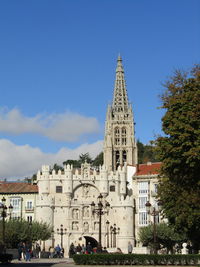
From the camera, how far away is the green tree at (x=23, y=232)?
72506 mm

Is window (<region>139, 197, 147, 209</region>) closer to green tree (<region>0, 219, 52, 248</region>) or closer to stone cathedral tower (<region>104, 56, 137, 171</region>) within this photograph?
green tree (<region>0, 219, 52, 248</region>)

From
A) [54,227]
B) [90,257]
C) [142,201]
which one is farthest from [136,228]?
[90,257]

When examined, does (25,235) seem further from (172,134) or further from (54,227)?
(172,134)

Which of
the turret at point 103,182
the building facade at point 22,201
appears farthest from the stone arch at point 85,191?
the building facade at point 22,201

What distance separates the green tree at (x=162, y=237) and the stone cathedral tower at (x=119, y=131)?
4139cm

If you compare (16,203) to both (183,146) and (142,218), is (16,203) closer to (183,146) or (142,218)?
(142,218)

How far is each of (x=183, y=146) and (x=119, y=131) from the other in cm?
9046

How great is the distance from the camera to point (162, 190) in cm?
4862

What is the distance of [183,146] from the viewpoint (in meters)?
39.8

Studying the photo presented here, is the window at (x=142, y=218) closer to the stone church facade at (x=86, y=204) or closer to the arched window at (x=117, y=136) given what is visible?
the stone church facade at (x=86, y=204)

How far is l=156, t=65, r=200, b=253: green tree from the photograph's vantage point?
128 feet

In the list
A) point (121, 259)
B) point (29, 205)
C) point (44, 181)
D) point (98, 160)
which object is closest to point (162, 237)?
point (44, 181)

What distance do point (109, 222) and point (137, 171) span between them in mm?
11770

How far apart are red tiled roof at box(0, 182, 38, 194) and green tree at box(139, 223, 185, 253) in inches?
938
